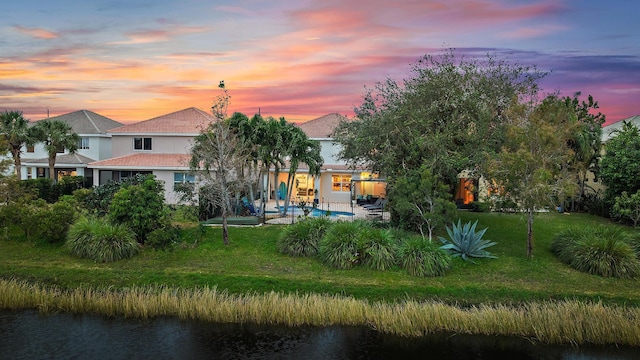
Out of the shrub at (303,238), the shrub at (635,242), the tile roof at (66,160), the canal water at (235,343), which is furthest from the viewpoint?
the tile roof at (66,160)

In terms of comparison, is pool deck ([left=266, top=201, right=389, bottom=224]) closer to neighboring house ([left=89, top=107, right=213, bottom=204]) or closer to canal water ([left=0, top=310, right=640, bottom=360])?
neighboring house ([left=89, top=107, right=213, bottom=204])

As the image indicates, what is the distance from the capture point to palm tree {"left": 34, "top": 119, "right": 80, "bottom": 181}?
130 feet

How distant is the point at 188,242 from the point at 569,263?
15.1m

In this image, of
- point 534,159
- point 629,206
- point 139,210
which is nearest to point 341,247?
point 534,159

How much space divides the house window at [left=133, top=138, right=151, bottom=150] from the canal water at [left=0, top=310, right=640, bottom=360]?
945 inches

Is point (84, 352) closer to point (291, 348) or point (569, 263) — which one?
point (291, 348)

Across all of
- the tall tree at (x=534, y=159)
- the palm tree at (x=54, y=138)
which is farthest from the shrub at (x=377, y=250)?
the palm tree at (x=54, y=138)

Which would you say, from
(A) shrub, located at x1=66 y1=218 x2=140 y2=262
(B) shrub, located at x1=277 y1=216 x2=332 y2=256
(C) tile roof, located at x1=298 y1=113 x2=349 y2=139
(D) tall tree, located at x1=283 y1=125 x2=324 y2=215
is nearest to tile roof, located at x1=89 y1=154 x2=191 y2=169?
(D) tall tree, located at x1=283 y1=125 x2=324 y2=215

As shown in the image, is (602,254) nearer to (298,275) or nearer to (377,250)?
(377,250)

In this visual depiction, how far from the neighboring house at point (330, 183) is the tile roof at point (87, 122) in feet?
54.3

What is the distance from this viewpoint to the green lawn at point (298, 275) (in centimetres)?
1817

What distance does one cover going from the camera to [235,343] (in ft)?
49.8

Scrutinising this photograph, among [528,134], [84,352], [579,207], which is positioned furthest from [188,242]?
[579,207]

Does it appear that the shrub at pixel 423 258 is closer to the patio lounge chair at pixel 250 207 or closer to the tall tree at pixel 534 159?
the tall tree at pixel 534 159
